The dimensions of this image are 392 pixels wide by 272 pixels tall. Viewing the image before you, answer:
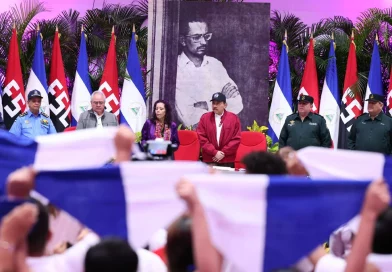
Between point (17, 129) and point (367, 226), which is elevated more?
point (367, 226)

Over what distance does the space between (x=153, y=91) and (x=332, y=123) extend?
257 centimetres

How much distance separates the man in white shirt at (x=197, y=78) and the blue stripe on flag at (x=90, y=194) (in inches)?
321

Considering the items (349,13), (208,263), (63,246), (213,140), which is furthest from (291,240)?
(349,13)

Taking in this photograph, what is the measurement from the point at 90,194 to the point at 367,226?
0.83m

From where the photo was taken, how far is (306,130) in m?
8.00

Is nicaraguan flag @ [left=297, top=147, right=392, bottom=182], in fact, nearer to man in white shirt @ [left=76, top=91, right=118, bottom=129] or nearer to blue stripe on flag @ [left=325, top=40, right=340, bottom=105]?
man in white shirt @ [left=76, top=91, right=118, bottom=129]

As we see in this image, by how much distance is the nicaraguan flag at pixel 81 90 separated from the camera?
33.6ft

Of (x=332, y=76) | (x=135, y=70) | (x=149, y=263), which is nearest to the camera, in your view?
(x=149, y=263)

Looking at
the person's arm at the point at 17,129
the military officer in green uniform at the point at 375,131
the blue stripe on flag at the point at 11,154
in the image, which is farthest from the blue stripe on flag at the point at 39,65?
the blue stripe on flag at the point at 11,154

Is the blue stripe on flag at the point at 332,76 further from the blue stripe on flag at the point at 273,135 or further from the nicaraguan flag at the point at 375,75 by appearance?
the blue stripe on flag at the point at 273,135

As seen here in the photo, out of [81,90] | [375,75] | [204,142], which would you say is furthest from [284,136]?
[81,90]

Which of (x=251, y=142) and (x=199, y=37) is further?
(x=199, y=37)

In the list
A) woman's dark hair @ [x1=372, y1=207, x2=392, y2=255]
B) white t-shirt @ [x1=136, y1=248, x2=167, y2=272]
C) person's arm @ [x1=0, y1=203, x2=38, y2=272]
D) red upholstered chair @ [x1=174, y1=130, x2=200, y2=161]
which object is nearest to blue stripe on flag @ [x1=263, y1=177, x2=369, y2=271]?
woman's dark hair @ [x1=372, y1=207, x2=392, y2=255]

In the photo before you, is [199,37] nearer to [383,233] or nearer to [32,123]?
[32,123]
